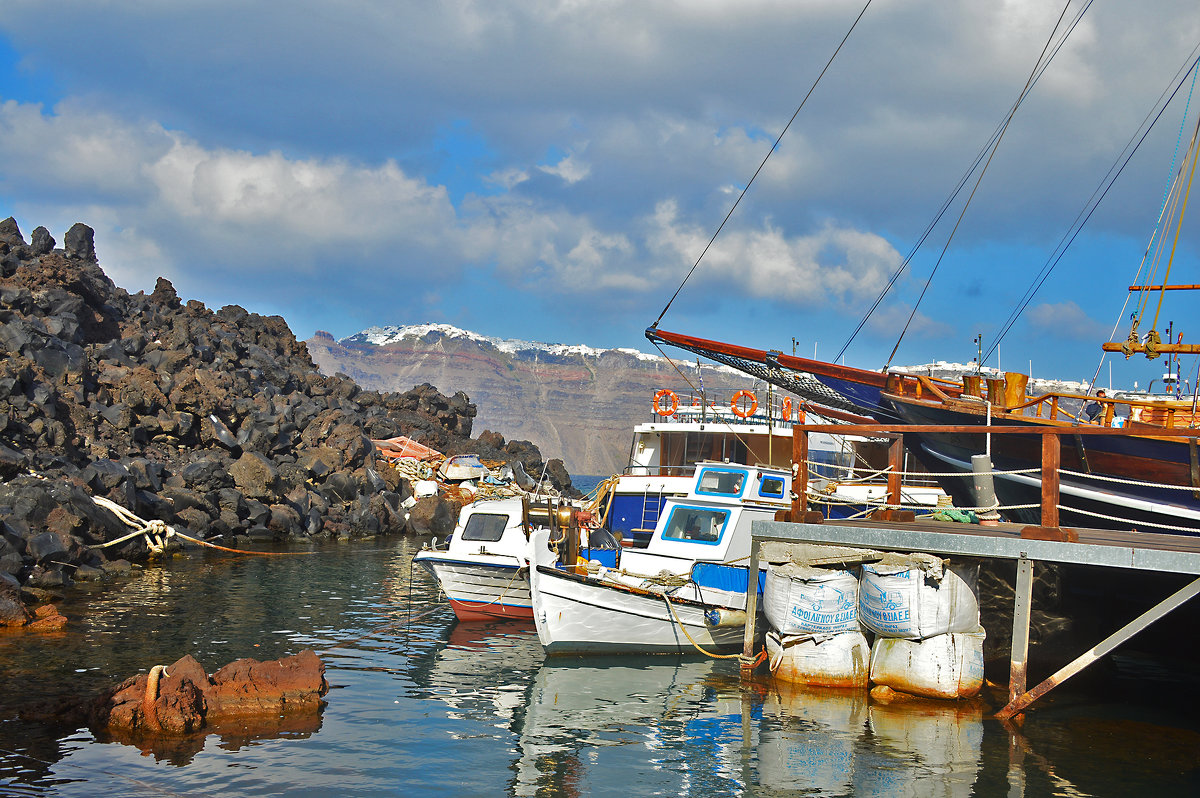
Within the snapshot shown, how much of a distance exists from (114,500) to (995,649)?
2436 centimetres

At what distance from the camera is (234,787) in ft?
32.2

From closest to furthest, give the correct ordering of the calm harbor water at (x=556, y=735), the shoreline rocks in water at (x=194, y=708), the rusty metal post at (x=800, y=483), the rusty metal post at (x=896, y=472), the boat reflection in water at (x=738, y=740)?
1. the calm harbor water at (x=556, y=735)
2. the boat reflection in water at (x=738, y=740)
3. the shoreline rocks in water at (x=194, y=708)
4. the rusty metal post at (x=800, y=483)
5. the rusty metal post at (x=896, y=472)

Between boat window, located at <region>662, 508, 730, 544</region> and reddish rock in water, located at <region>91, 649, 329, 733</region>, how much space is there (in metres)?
7.69

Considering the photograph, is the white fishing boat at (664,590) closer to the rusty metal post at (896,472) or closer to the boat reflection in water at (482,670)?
the boat reflection in water at (482,670)

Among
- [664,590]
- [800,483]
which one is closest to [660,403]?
[664,590]

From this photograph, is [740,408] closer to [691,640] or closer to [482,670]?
[691,640]

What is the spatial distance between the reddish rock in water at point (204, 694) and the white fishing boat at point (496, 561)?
6690mm

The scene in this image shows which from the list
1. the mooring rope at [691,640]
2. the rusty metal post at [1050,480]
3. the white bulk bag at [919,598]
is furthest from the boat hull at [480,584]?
the rusty metal post at [1050,480]

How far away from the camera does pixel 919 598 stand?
40.9 feet

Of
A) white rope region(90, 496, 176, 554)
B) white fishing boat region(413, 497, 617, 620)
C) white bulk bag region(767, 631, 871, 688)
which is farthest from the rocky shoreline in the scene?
white bulk bag region(767, 631, 871, 688)

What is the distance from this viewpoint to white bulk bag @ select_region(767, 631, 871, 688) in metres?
13.3

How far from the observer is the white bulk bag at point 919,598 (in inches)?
490

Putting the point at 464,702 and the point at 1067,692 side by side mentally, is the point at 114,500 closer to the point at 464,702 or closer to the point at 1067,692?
the point at 464,702

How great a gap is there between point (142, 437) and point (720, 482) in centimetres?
2636
